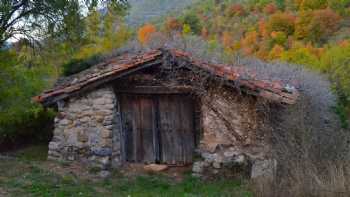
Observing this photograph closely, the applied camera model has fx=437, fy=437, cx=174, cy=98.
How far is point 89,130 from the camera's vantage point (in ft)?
33.8

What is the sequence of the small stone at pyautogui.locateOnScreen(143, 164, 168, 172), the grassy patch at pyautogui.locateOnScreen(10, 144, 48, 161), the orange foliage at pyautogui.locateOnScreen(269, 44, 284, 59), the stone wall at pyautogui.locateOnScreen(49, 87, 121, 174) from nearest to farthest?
the stone wall at pyautogui.locateOnScreen(49, 87, 121, 174), the small stone at pyautogui.locateOnScreen(143, 164, 168, 172), the grassy patch at pyautogui.locateOnScreen(10, 144, 48, 161), the orange foliage at pyautogui.locateOnScreen(269, 44, 284, 59)

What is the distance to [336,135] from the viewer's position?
339 inches

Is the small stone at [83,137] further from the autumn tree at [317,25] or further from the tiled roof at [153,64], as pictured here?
the autumn tree at [317,25]

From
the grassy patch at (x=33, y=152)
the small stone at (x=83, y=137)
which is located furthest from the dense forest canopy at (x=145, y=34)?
the small stone at (x=83, y=137)

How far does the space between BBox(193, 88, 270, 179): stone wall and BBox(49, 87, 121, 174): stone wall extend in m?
2.10

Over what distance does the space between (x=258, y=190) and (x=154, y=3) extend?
34.9 meters

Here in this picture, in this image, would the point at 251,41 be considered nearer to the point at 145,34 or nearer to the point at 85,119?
the point at 145,34

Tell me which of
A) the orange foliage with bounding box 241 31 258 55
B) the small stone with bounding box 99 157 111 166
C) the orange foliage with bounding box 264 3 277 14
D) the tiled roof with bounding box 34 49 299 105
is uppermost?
the orange foliage with bounding box 264 3 277 14

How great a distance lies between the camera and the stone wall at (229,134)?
9.56m

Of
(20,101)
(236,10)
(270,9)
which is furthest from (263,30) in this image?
(20,101)

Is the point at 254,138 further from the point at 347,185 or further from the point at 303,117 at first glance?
the point at 347,185

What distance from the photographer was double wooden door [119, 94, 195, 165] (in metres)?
10.9

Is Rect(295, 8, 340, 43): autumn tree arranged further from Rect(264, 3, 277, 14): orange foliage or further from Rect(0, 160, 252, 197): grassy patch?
Rect(0, 160, 252, 197): grassy patch

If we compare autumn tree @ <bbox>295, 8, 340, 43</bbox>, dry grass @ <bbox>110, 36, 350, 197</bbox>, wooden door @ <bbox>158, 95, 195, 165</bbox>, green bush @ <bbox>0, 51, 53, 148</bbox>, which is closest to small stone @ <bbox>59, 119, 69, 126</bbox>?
wooden door @ <bbox>158, 95, 195, 165</bbox>
